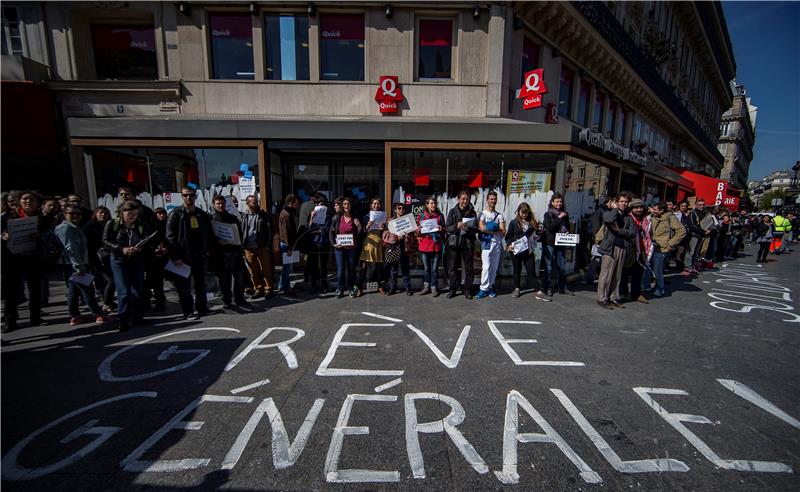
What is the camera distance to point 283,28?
29.1 feet

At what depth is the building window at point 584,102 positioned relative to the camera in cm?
1256

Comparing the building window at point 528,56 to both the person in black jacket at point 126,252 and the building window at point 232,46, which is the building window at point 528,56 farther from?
the person in black jacket at point 126,252

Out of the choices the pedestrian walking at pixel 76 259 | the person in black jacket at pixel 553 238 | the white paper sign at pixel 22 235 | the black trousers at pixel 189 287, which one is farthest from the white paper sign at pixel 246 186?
the person in black jacket at pixel 553 238

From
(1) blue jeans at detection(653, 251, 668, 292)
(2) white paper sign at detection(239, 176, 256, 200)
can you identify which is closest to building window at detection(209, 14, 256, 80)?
(2) white paper sign at detection(239, 176, 256, 200)

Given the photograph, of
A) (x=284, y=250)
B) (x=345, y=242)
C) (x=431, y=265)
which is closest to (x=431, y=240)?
(x=431, y=265)

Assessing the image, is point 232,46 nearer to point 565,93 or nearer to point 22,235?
point 22,235

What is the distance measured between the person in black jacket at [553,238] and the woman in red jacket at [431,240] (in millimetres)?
2230

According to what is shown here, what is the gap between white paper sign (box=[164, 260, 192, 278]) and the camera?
5.22 meters

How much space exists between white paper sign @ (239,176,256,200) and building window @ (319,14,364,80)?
3.71m

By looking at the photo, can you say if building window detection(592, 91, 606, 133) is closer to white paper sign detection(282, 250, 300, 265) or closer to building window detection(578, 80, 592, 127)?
building window detection(578, 80, 592, 127)

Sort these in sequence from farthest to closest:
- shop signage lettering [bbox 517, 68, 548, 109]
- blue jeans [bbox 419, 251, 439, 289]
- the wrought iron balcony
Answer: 1. the wrought iron balcony
2. shop signage lettering [bbox 517, 68, 548, 109]
3. blue jeans [bbox 419, 251, 439, 289]

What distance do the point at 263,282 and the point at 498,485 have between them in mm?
6085

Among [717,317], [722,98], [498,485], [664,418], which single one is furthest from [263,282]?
[722,98]

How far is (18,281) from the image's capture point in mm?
5066
